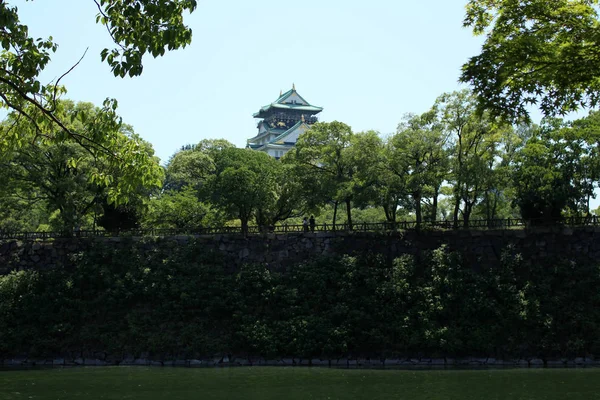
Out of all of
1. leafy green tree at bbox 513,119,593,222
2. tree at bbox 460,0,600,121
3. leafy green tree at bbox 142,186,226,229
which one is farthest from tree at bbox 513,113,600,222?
tree at bbox 460,0,600,121

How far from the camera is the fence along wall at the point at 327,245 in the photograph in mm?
26656

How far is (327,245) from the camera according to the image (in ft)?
92.1

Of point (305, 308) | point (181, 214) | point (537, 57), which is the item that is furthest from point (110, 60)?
point (181, 214)

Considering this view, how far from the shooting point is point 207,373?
70.9ft

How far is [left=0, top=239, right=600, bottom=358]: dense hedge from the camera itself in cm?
2436

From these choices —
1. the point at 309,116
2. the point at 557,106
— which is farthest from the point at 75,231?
the point at 309,116

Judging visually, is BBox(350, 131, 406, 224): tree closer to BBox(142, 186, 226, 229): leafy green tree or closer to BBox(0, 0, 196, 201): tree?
BBox(142, 186, 226, 229): leafy green tree

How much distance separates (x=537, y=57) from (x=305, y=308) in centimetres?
1795

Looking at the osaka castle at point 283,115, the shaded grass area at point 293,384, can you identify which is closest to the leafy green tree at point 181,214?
the shaded grass area at point 293,384

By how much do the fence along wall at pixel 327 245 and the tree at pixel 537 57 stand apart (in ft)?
58.7

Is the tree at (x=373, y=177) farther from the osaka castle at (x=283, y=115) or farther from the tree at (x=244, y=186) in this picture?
the osaka castle at (x=283, y=115)

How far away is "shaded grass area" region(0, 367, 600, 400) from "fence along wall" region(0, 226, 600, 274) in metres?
6.11

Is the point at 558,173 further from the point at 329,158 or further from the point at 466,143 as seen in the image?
the point at 329,158

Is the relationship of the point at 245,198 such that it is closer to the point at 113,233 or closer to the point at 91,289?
the point at 113,233
